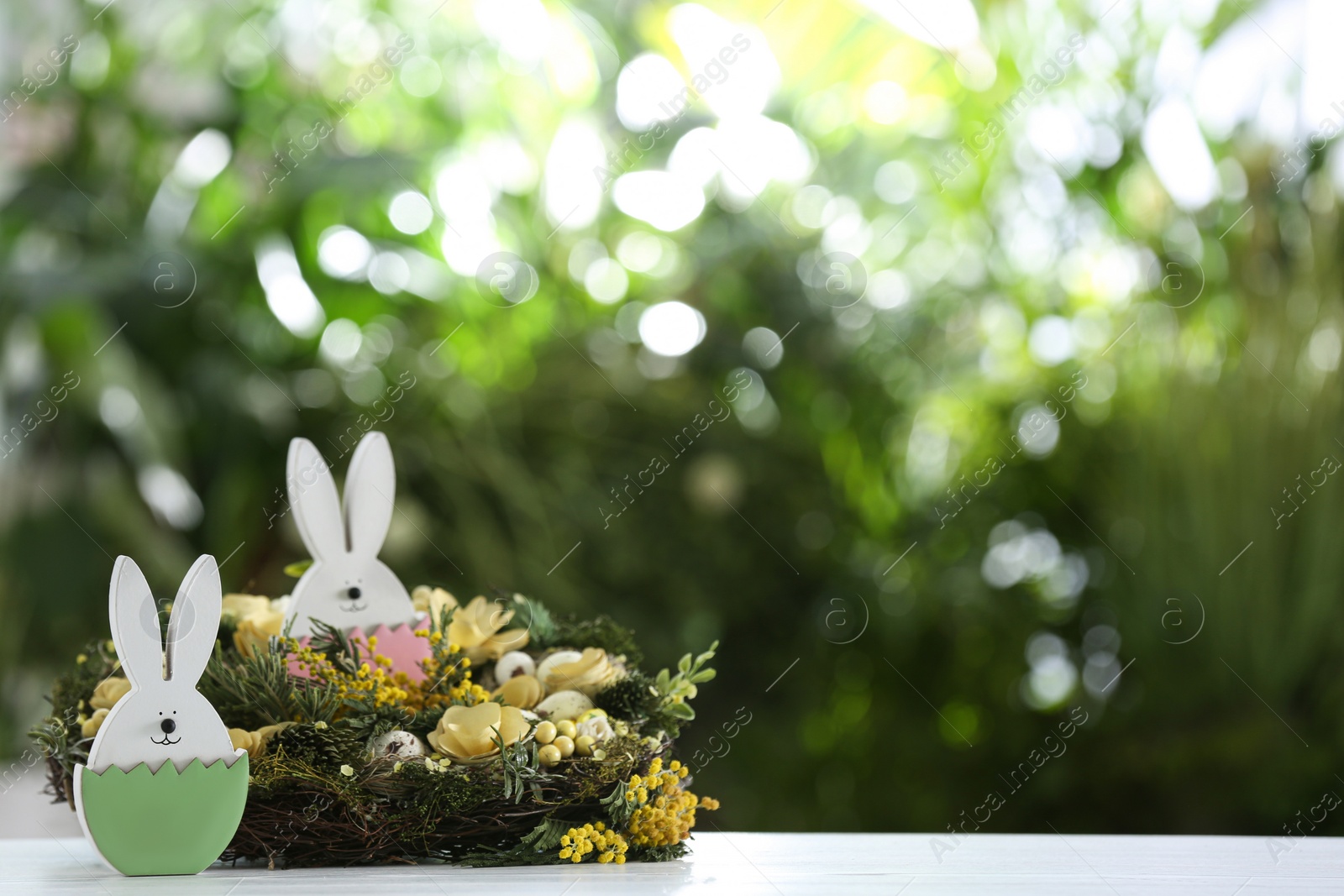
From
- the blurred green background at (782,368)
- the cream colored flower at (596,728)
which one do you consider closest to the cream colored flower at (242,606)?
the cream colored flower at (596,728)

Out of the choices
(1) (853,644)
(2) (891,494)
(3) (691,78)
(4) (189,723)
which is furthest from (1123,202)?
(4) (189,723)

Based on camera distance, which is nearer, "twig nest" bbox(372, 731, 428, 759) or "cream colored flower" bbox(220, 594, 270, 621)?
"twig nest" bbox(372, 731, 428, 759)

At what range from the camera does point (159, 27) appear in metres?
1.78

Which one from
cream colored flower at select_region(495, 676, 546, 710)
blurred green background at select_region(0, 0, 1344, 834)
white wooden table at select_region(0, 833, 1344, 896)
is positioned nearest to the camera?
white wooden table at select_region(0, 833, 1344, 896)

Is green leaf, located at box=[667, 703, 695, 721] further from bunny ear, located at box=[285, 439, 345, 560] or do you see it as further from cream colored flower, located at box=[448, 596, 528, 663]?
bunny ear, located at box=[285, 439, 345, 560]

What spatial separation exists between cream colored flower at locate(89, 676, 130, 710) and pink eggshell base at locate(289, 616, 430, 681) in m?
0.09

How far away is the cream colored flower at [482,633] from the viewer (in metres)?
0.62

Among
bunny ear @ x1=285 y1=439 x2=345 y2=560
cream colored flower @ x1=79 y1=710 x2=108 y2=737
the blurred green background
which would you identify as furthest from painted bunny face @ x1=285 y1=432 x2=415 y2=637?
the blurred green background

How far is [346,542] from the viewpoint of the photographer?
62 centimetres

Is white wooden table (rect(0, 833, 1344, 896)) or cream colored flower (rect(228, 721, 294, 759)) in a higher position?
cream colored flower (rect(228, 721, 294, 759))

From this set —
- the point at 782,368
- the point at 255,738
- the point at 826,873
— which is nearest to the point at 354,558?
the point at 255,738

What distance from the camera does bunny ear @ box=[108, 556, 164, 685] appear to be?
479 mm

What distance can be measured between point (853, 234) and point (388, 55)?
82 centimetres

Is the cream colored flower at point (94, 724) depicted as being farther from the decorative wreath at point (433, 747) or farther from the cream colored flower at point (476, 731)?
the cream colored flower at point (476, 731)
